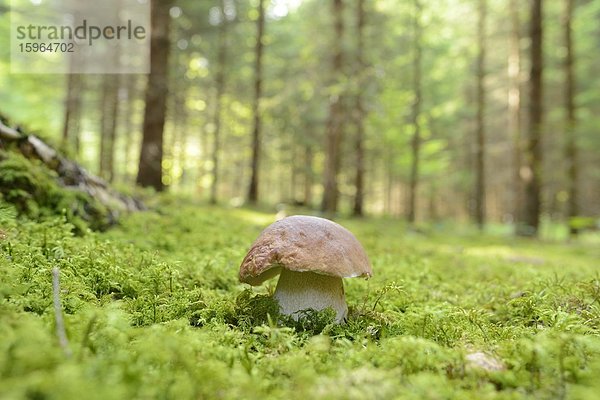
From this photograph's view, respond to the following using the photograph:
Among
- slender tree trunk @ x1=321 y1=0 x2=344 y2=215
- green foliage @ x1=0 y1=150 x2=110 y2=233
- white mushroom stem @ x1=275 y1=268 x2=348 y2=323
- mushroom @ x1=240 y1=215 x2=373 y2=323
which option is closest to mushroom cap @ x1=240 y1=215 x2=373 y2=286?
mushroom @ x1=240 y1=215 x2=373 y2=323

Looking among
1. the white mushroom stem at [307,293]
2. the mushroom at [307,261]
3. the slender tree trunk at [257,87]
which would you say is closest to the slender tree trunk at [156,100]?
the slender tree trunk at [257,87]

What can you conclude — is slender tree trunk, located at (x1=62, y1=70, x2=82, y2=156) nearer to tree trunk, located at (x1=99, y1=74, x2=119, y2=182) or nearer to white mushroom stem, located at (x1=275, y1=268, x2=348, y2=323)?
tree trunk, located at (x1=99, y1=74, x2=119, y2=182)

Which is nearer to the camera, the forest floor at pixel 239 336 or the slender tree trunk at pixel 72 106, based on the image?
the forest floor at pixel 239 336

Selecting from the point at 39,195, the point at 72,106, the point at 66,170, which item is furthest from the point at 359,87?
the point at 72,106

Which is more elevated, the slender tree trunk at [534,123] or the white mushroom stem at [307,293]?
the slender tree trunk at [534,123]

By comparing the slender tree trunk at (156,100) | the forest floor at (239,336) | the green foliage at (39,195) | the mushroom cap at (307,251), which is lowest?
the forest floor at (239,336)

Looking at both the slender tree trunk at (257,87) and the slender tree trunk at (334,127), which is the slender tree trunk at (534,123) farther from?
the slender tree trunk at (257,87)

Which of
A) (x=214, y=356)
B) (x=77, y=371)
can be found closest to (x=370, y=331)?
(x=214, y=356)

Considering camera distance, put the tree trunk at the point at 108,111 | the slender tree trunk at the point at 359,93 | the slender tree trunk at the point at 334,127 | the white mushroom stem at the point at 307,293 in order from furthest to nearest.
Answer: the tree trunk at the point at 108,111 < the slender tree trunk at the point at 359,93 < the slender tree trunk at the point at 334,127 < the white mushroom stem at the point at 307,293
